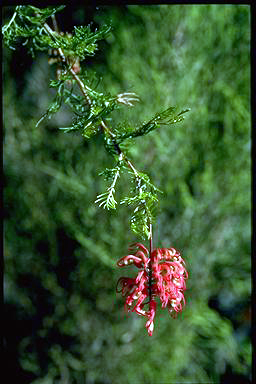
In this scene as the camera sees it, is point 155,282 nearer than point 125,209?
Yes

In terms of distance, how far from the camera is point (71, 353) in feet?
4.53

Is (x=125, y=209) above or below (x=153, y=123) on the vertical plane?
above

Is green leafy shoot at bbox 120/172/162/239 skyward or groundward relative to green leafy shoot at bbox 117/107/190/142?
groundward

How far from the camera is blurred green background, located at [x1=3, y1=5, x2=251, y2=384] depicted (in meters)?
1.29

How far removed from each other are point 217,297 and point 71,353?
45cm

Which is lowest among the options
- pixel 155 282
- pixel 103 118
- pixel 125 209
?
pixel 155 282

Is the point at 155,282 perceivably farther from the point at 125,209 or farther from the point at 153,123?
the point at 125,209

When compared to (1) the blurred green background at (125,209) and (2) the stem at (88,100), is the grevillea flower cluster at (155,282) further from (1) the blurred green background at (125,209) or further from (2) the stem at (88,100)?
(1) the blurred green background at (125,209)

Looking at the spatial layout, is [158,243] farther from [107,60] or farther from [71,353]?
[107,60]

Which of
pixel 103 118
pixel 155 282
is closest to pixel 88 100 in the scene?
pixel 103 118

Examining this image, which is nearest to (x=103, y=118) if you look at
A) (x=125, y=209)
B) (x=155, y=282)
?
(x=155, y=282)

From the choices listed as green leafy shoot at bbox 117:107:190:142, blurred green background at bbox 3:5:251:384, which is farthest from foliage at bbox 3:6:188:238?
blurred green background at bbox 3:5:251:384

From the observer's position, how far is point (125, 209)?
4.33 feet

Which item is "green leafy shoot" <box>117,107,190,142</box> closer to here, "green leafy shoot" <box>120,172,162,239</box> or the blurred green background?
"green leafy shoot" <box>120,172,162,239</box>
